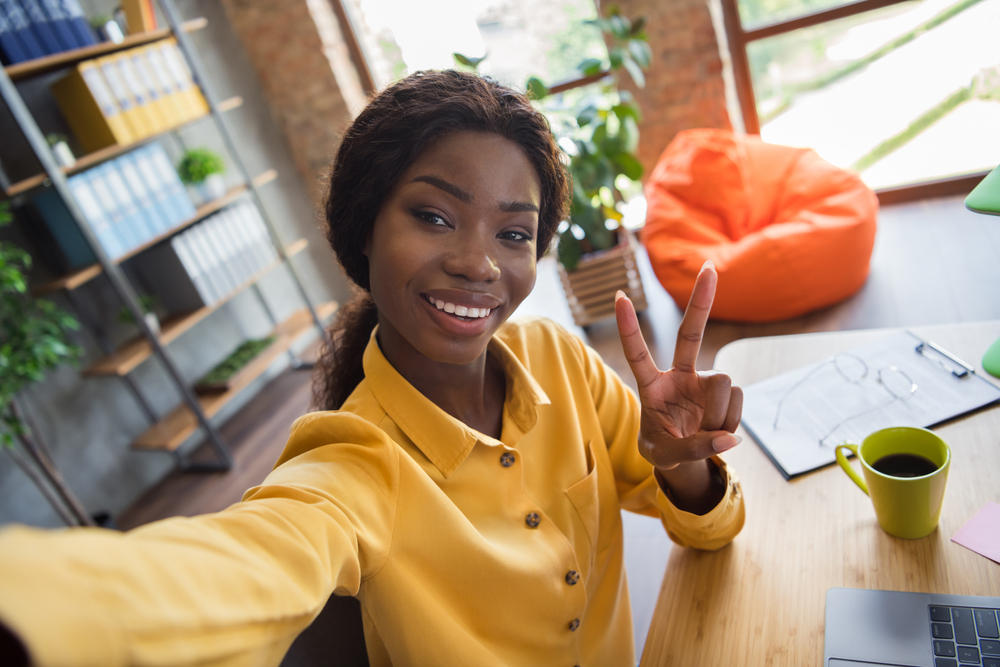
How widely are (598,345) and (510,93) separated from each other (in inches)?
95.7

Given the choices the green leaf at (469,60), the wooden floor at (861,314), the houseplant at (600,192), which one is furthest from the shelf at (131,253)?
the houseplant at (600,192)

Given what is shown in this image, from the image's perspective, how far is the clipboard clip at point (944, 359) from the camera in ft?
3.47

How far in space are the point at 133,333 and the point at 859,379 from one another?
3165 millimetres

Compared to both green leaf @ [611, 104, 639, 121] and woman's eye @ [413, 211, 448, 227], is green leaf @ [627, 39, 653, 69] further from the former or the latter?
woman's eye @ [413, 211, 448, 227]

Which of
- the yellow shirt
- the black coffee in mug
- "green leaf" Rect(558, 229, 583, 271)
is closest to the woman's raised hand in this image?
the yellow shirt

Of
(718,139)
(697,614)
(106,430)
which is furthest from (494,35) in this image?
(697,614)

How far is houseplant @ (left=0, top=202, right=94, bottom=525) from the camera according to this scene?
2209 mm

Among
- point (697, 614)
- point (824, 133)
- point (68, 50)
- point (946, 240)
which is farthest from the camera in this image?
point (824, 133)

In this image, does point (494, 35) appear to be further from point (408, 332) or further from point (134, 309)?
point (408, 332)

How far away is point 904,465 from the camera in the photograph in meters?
0.86

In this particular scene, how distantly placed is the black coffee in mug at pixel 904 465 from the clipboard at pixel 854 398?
122mm

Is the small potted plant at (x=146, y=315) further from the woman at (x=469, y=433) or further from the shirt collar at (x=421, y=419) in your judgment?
the shirt collar at (x=421, y=419)

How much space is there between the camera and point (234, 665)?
0.46 m

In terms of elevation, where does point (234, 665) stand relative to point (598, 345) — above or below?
above
